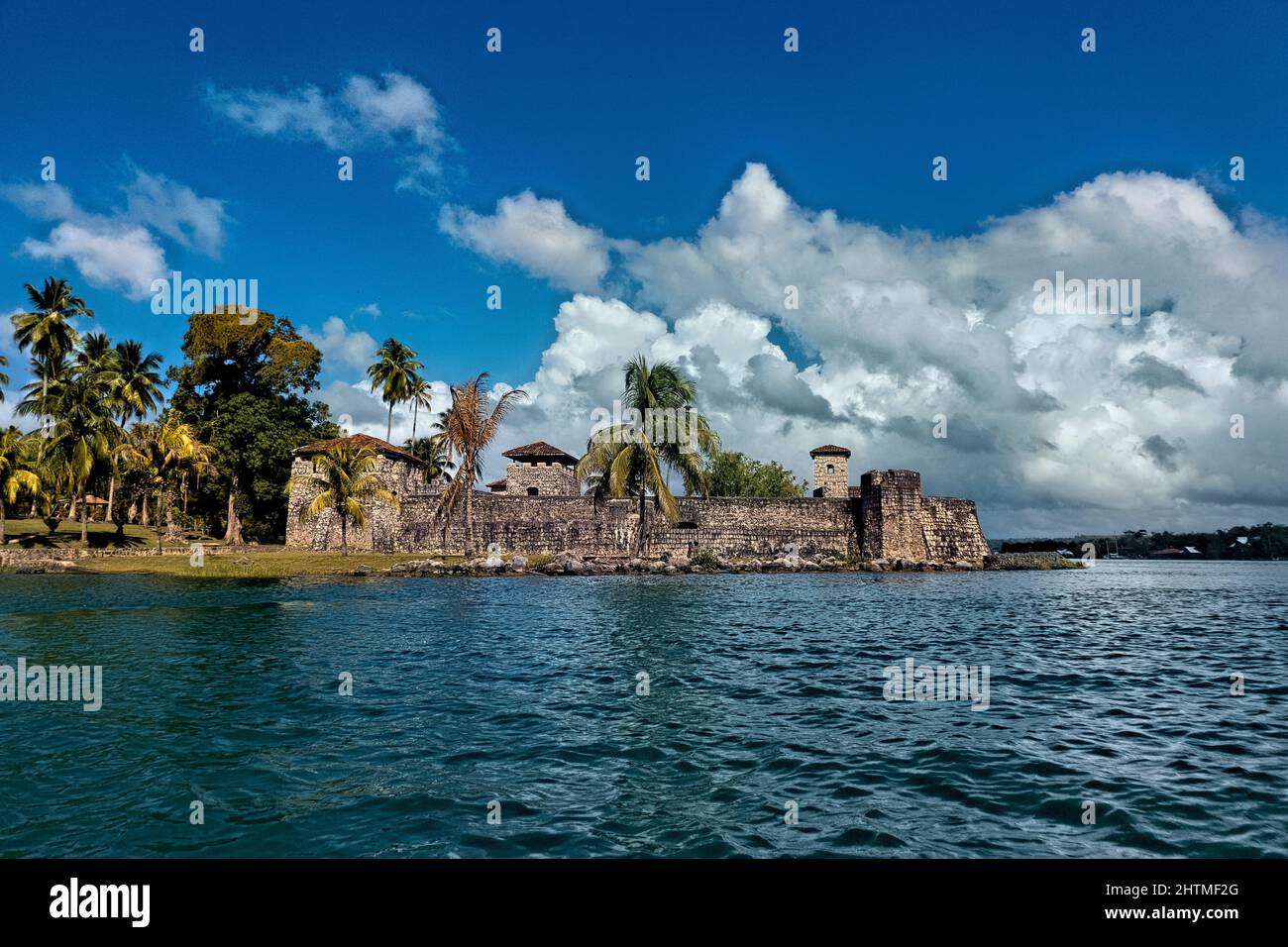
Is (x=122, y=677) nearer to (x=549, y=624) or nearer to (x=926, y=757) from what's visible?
(x=549, y=624)

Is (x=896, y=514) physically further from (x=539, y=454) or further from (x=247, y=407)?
(x=247, y=407)

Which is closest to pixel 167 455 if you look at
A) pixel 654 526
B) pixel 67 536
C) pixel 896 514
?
pixel 67 536

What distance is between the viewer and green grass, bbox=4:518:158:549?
44.4m

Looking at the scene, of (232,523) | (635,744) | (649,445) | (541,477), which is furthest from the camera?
(541,477)

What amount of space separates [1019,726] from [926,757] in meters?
1.99

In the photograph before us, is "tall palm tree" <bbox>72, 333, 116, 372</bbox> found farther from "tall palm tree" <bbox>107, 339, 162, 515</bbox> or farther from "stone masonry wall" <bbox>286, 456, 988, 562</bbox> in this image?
"stone masonry wall" <bbox>286, 456, 988, 562</bbox>

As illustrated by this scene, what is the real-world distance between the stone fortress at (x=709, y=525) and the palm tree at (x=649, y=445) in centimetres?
831

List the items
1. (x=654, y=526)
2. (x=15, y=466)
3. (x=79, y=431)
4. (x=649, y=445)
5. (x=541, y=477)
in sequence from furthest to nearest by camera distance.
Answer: (x=541, y=477)
(x=15, y=466)
(x=654, y=526)
(x=79, y=431)
(x=649, y=445)

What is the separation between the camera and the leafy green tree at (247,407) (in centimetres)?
5180

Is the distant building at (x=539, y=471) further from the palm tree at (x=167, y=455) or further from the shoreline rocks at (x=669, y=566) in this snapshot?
the palm tree at (x=167, y=455)

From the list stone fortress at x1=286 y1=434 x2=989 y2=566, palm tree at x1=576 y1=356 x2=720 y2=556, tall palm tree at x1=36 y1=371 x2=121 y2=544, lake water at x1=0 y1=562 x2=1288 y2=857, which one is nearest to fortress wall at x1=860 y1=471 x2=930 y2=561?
stone fortress at x1=286 y1=434 x2=989 y2=566

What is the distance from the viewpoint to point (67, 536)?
47.0 meters

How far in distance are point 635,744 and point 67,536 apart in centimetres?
5518

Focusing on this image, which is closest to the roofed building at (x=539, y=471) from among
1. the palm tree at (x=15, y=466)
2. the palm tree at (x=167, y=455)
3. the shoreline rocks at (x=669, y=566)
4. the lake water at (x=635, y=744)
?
the shoreline rocks at (x=669, y=566)
